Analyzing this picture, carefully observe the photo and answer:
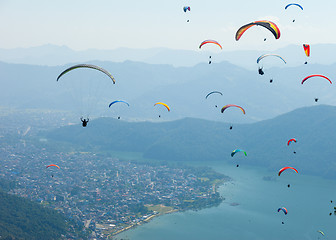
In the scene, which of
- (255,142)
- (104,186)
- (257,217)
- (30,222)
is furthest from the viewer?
(255,142)

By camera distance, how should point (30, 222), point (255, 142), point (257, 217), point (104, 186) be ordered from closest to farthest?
point (30, 222) → point (257, 217) → point (104, 186) → point (255, 142)

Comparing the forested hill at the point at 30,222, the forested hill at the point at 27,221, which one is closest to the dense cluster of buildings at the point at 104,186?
the forested hill at the point at 30,222

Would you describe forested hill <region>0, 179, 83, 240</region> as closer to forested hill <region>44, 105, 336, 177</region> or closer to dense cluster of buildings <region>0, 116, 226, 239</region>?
dense cluster of buildings <region>0, 116, 226, 239</region>

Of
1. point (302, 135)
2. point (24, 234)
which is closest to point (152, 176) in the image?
point (24, 234)

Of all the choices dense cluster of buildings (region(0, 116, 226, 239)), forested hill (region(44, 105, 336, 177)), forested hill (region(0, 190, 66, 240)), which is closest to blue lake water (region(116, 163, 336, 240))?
dense cluster of buildings (region(0, 116, 226, 239))

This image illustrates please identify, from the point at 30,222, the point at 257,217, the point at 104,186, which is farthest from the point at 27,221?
the point at 257,217

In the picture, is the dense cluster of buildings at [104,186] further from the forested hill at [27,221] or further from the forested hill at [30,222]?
the forested hill at [27,221]

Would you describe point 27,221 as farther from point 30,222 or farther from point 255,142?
point 255,142
